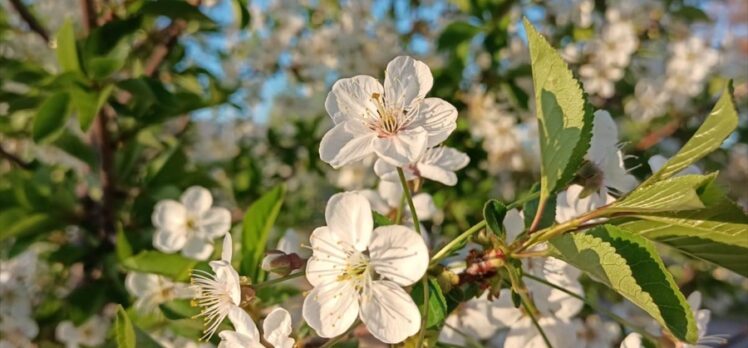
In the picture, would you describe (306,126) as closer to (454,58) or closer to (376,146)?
(454,58)

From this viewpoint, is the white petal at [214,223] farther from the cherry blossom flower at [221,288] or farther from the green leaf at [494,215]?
the green leaf at [494,215]

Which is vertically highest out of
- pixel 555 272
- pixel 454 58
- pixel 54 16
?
pixel 555 272

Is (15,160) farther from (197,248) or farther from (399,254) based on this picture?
(399,254)

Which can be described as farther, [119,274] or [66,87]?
[119,274]

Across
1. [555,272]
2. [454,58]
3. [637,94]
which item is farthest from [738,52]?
[555,272]

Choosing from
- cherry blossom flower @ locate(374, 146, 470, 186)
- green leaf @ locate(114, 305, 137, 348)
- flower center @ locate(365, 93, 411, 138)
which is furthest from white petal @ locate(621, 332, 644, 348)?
green leaf @ locate(114, 305, 137, 348)

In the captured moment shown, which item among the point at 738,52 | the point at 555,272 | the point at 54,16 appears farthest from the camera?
the point at 738,52

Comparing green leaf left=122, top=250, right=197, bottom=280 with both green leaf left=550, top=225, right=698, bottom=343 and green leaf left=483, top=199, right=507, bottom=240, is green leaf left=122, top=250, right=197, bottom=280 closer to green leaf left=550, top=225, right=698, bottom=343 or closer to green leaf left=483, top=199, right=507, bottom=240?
green leaf left=483, top=199, right=507, bottom=240
